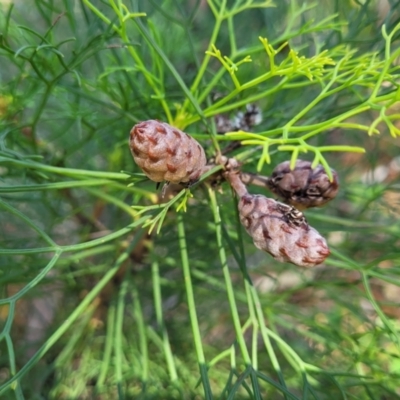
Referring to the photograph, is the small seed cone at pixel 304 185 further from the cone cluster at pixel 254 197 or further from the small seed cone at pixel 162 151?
the small seed cone at pixel 162 151

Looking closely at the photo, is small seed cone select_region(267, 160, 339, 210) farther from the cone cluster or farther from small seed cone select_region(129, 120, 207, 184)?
small seed cone select_region(129, 120, 207, 184)

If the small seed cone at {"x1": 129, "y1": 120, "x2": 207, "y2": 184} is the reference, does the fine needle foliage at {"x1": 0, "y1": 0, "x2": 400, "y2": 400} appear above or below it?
below

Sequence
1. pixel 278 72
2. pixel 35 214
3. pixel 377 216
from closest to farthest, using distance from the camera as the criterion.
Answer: pixel 278 72, pixel 35 214, pixel 377 216

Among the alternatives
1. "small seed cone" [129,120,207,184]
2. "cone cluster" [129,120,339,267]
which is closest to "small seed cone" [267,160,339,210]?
"cone cluster" [129,120,339,267]

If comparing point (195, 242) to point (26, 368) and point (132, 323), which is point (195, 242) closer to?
point (132, 323)

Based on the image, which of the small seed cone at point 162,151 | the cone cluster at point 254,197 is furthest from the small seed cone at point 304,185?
the small seed cone at point 162,151

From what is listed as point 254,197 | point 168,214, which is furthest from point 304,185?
point 168,214

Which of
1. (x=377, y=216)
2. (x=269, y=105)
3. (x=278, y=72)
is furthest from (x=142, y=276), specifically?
(x=377, y=216)
